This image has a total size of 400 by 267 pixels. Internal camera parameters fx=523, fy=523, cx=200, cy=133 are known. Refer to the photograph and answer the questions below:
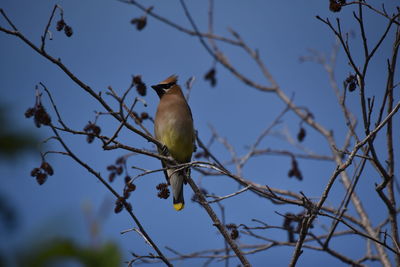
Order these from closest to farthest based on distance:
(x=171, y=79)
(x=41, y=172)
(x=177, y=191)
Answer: (x=41, y=172)
(x=177, y=191)
(x=171, y=79)

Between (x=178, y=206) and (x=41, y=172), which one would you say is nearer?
(x=41, y=172)

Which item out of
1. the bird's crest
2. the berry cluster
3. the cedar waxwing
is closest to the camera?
the berry cluster

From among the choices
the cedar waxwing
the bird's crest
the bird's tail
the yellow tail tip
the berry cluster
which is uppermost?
the bird's crest

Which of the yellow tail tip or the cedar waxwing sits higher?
the cedar waxwing

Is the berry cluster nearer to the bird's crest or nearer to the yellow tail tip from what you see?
the yellow tail tip

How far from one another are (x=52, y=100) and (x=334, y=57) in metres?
2.91

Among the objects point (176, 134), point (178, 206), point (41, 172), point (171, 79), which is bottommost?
point (41, 172)

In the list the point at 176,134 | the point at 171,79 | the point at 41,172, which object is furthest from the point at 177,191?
the point at 41,172

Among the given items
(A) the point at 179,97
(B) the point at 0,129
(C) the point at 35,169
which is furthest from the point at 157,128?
(B) the point at 0,129

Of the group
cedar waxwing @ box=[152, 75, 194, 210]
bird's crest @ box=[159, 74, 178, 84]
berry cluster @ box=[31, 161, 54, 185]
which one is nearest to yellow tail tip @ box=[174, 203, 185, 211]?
cedar waxwing @ box=[152, 75, 194, 210]

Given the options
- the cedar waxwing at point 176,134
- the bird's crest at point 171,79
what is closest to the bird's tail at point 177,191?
the cedar waxwing at point 176,134

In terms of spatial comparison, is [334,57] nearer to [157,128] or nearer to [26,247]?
[157,128]

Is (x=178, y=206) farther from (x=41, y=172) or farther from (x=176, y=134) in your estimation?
(x=41, y=172)

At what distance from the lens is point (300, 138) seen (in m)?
3.71
